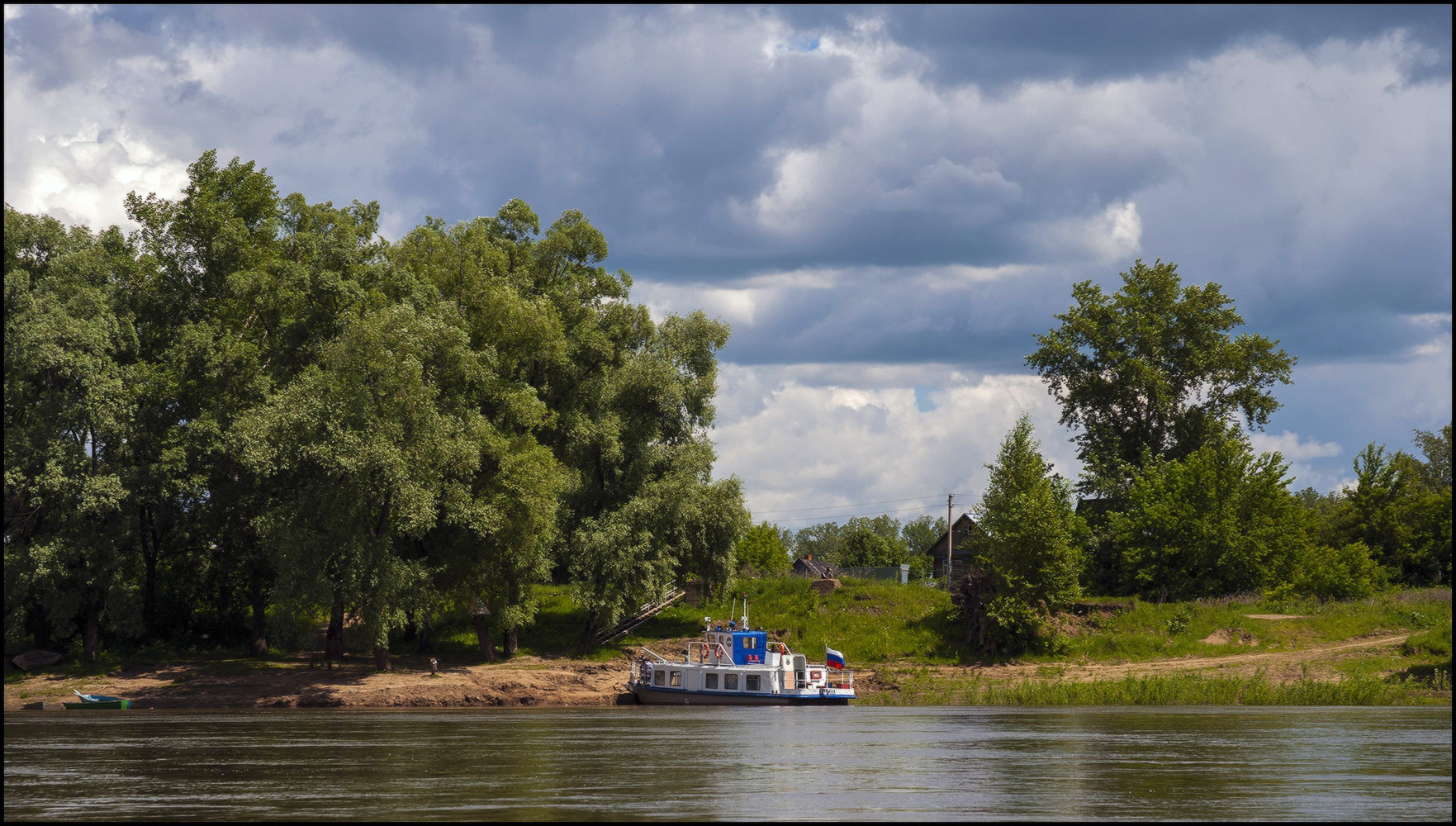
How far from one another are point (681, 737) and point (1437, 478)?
110 meters

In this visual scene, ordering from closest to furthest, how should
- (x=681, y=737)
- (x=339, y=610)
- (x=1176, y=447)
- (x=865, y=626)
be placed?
(x=681, y=737) → (x=339, y=610) → (x=865, y=626) → (x=1176, y=447)

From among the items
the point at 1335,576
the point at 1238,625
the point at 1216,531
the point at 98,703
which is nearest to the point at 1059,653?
the point at 1238,625

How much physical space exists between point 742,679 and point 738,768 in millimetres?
32198

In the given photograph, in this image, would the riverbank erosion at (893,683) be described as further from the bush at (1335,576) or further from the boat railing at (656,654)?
the bush at (1335,576)

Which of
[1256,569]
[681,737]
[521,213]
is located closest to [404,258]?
[521,213]

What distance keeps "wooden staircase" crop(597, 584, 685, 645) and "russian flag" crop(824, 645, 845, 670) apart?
892 centimetres

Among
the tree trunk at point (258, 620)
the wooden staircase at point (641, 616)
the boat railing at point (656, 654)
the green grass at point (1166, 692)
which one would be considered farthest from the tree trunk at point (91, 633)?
the green grass at point (1166, 692)

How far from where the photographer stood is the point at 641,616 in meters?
68.2

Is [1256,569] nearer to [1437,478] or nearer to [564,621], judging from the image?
[564,621]

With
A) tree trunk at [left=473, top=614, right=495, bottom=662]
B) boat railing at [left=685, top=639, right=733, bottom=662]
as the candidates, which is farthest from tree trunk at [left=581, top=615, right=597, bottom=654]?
boat railing at [left=685, top=639, right=733, bottom=662]

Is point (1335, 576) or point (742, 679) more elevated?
point (1335, 576)

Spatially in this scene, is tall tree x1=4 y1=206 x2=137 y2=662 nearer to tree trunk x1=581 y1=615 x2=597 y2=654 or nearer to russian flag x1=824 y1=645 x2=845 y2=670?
tree trunk x1=581 y1=615 x2=597 y2=654

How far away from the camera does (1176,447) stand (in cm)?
8462

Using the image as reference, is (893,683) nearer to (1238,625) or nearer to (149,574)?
(1238,625)
